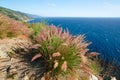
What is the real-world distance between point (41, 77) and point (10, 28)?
5.18m

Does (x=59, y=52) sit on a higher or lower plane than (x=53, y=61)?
higher

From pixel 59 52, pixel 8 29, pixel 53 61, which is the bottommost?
pixel 8 29

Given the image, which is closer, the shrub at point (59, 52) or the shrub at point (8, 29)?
the shrub at point (59, 52)

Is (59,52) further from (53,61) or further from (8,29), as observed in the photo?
(8,29)

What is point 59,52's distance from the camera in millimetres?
6402

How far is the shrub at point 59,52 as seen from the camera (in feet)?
20.5

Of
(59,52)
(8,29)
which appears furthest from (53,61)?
(8,29)

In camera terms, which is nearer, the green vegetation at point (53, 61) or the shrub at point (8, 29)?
the green vegetation at point (53, 61)

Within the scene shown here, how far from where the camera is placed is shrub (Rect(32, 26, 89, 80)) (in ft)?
20.5

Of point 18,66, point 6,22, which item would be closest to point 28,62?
point 18,66

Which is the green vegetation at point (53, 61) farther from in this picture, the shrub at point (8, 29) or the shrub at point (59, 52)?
the shrub at point (8, 29)

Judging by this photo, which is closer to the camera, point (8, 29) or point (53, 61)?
point (53, 61)

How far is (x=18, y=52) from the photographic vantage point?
760cm

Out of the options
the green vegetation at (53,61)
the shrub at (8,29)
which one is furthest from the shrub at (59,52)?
the shrub at (8,29)
